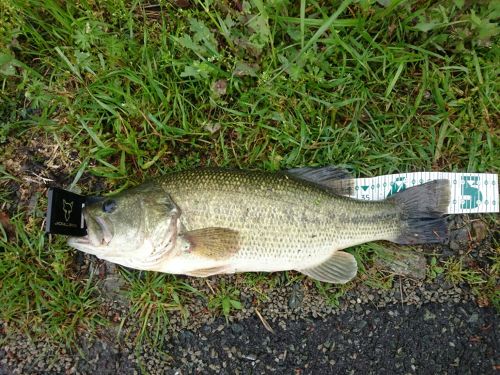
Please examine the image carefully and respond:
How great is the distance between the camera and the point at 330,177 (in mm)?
3340

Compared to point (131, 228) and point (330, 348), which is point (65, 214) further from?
point (330, 348)

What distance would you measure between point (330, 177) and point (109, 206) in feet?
5.63

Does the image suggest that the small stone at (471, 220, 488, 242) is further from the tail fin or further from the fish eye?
the fish eye

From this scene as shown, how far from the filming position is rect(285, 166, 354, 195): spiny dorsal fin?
10.9 feet

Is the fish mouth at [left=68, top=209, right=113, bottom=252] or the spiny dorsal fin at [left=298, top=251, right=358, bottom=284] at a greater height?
the fish mouth at [left=68, top=209, right=113, bottom=252]

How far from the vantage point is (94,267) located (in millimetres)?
3432

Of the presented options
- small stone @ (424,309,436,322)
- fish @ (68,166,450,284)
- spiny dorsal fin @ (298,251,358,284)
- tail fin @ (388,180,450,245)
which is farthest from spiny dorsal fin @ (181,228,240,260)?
small stone @ (424,309,436,322)

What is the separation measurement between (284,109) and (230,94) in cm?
47

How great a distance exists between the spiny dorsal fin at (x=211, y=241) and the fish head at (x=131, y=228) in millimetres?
125

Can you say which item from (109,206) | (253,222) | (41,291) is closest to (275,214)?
(253,222)

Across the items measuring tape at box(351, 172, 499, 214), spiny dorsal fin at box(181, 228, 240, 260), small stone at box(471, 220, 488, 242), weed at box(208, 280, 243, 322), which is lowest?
weed at box(208, 280, 243, 322)

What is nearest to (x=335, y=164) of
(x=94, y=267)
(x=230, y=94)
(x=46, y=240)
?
(x=230, y=94)

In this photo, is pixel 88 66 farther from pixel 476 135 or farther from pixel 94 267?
pixel 476 135

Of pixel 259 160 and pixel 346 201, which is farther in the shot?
pixel 259 160
